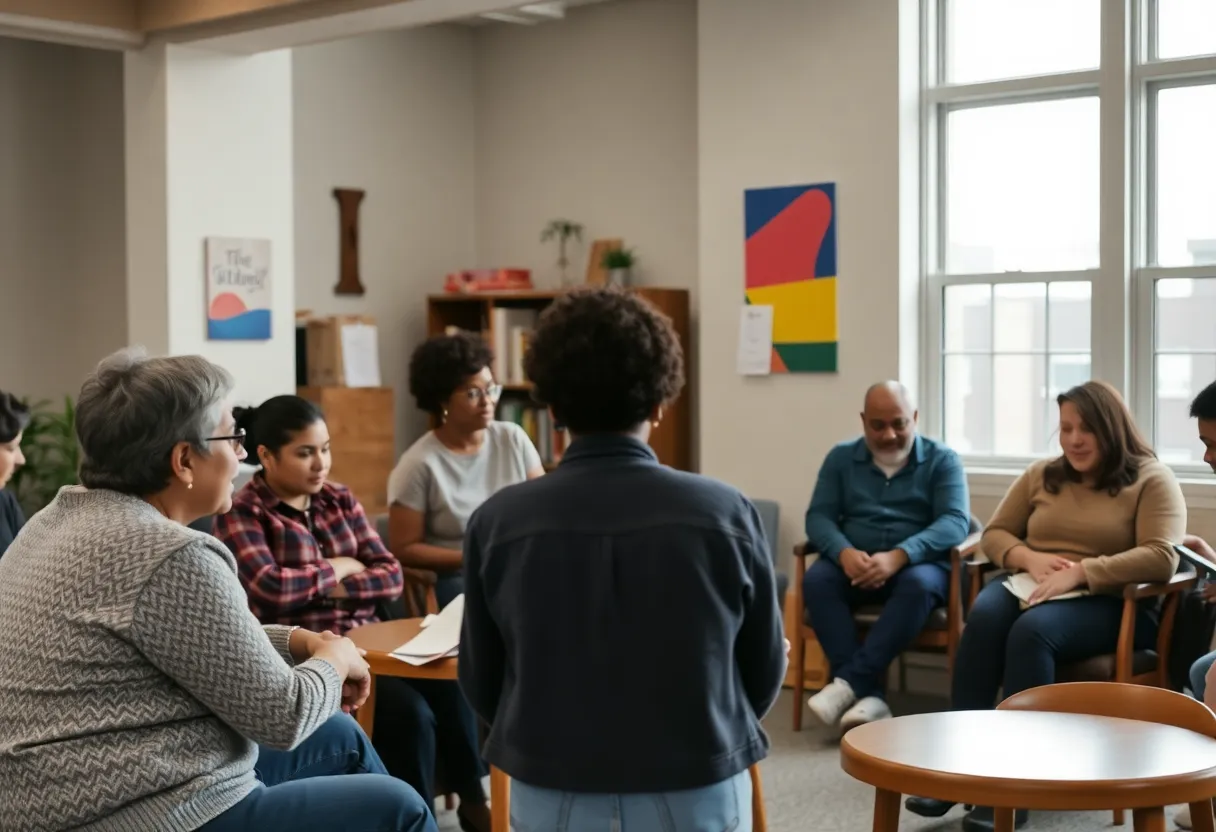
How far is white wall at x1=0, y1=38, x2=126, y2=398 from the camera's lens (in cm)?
683

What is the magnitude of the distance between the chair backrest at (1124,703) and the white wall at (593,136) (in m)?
4.11

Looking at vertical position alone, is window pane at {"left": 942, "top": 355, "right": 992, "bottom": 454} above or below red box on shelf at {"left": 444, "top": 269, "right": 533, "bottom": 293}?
below

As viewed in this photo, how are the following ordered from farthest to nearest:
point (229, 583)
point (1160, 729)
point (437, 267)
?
point (437, 267), point (1160, 729), point (229, 583)

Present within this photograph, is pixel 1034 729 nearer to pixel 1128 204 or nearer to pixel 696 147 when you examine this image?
pixel 1128 204

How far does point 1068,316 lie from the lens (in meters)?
5.60

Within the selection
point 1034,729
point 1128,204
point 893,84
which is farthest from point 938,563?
point 1034,729

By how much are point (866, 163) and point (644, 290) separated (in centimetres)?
131

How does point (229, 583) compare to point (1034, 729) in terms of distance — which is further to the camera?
point (1034, 729)

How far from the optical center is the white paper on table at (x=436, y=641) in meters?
3.42

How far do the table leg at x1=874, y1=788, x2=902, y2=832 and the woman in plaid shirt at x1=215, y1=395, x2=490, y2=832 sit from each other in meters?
1.43

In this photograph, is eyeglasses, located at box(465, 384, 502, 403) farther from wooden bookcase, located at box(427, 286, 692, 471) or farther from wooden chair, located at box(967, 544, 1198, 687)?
wooden chair, located at box(967, 544, 1198, 687)

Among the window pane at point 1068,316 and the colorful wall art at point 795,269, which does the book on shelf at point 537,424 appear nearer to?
the colorful wall art at point 795,269

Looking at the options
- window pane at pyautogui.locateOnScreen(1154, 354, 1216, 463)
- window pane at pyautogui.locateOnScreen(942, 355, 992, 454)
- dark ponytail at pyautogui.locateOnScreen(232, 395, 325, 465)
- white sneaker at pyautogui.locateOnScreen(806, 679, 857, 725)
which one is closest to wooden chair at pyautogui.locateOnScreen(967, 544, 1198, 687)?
white sneaker at pyautogui.locateOnScreen(806, 679, 857, 725)

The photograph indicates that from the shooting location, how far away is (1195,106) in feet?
17.4
